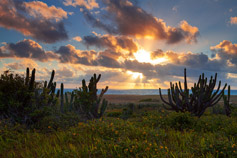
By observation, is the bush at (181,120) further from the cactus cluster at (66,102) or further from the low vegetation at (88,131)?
the cactus cluster at (66,102)

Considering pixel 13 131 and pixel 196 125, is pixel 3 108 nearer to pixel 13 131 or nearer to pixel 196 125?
pixel 13 131

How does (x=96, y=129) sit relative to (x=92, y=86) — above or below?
below

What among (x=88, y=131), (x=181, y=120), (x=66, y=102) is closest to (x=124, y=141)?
(x=88, y=131)

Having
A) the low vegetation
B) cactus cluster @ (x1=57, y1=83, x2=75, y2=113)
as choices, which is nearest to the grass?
the low vegetation

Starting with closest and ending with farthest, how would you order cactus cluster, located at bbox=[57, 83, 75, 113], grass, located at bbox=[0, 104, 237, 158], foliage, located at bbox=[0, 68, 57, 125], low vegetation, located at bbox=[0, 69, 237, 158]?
grass, located at bbox=[0, 104, 237, 158] → low vegetation, located at bbox=[0, 69, 237, 158] → foliage, located at bbox=[0, 68, 57, 125] → cactus cluster, located at bbox=[57, 83, 75, 113]

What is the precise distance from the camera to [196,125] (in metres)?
10.0

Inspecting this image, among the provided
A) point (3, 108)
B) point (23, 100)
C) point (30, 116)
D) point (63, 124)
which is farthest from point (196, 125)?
point (3, 108)

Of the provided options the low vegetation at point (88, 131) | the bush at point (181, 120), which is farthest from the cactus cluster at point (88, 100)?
the bush at point (181, 120)

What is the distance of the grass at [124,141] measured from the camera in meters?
5.49

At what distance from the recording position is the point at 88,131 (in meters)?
8.00

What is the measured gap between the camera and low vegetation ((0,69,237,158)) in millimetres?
5602

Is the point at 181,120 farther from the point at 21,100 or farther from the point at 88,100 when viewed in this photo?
the point at 21,100

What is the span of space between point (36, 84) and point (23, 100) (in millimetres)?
1201

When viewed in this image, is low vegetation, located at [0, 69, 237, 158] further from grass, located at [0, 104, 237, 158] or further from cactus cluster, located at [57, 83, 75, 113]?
cactus cluster, located at [57, 83, 75, 113]
